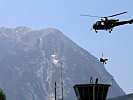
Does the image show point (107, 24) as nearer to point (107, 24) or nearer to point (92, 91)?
point (107, 24)

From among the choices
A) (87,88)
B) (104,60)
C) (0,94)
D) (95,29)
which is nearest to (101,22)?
(95,29)

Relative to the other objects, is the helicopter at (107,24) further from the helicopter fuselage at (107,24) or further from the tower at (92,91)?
the tower at (92,91)

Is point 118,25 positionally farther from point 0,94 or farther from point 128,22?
point 0,94

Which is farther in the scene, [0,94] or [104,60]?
[0,94]

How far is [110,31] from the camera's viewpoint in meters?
106

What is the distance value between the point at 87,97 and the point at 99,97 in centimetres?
429

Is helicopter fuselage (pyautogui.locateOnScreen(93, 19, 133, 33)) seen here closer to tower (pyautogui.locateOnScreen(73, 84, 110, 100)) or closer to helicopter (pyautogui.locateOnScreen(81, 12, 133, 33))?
helicopter (pyautogui.locateOnScreen(81, 12, 133, 33))

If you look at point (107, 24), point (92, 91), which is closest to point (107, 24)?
point (107, 24)

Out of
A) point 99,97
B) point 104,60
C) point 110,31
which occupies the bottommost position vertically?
point 99,97

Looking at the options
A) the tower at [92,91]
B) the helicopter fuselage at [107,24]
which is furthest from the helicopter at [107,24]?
the tower at [92,91]

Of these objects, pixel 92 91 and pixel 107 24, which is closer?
pixel 107 24

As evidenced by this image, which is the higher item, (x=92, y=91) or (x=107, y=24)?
(x=107, y=24)

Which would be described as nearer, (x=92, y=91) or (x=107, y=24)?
(x=107, y=24)

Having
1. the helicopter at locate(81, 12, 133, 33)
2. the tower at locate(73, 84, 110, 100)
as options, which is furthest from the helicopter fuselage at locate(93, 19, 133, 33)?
the tower at locate(73, 84, 110, 100)
